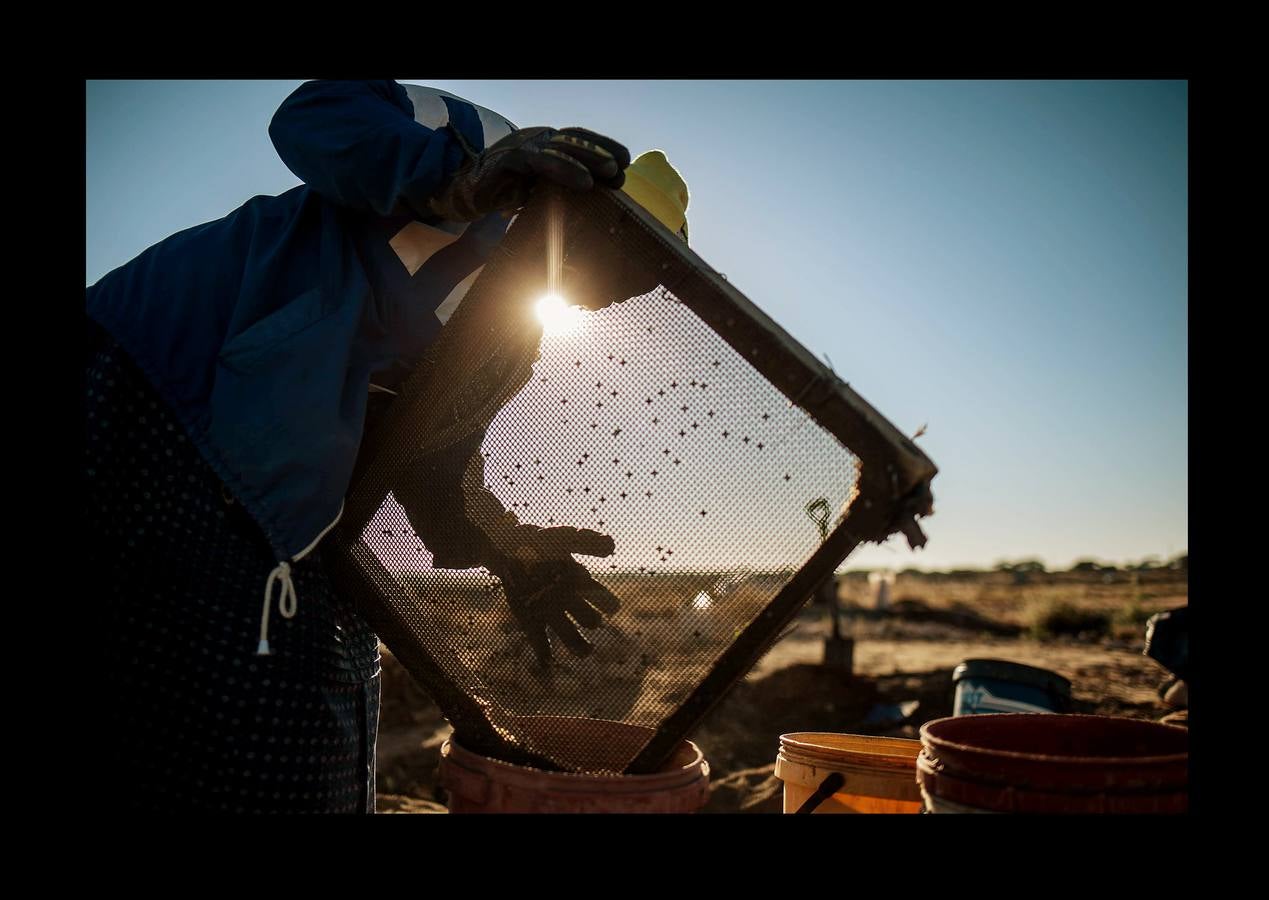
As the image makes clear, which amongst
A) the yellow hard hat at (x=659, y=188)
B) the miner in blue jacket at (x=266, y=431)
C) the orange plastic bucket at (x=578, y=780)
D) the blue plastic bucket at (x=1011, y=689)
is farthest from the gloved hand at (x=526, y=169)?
the blue plastic bucket at (x=1011, y=689)

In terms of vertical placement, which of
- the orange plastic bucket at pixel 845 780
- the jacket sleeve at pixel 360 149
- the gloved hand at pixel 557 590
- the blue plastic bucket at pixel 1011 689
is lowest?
the blue plastic bucket at pixel 1011 689

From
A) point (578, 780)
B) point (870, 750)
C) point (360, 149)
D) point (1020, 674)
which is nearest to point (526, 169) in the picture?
point (360, 149)

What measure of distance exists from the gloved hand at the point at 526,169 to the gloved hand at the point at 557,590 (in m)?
0.74

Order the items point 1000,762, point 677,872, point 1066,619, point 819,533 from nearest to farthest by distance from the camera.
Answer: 1. point 677,872
2. point 1000,762
3. point 819,533
4. point 1066,619

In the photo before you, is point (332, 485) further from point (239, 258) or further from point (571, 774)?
point (571, 774)

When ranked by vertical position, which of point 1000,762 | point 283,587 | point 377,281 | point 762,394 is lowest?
point 1000,762

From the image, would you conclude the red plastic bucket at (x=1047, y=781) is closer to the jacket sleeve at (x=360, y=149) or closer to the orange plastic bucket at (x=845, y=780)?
the orange plastic bucket at (x=845, y=780)

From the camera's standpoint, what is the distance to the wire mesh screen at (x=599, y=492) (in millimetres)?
1683

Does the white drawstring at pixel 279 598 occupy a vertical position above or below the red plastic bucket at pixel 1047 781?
above

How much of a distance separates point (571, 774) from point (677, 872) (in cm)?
50

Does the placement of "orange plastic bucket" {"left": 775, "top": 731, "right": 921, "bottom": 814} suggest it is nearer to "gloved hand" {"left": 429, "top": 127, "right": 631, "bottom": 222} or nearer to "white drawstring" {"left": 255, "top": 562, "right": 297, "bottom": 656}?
"white drawstring" {"left": 255, "top": 562, "right": 297, "bottom": 656}

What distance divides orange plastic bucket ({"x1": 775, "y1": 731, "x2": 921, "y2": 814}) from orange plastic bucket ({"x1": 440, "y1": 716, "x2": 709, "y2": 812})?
40cm

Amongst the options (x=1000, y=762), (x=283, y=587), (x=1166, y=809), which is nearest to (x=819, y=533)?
(x=1000, y=762)
